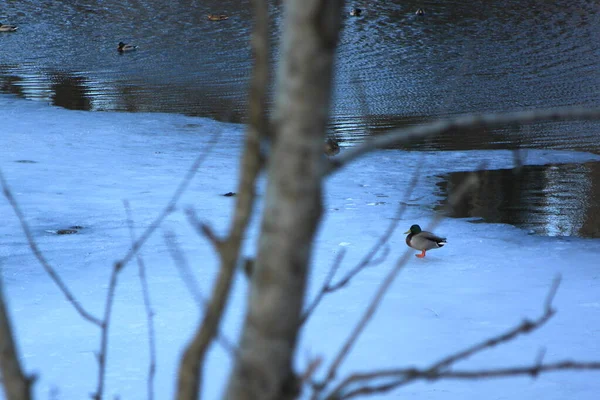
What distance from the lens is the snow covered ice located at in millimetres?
4754

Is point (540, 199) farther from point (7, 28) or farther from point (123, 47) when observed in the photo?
Result: point (7, 28)

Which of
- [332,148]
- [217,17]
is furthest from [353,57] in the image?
[332,148]

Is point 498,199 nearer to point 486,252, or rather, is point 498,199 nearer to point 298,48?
point 486,252

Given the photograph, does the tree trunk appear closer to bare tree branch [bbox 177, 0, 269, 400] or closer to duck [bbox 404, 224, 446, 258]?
bare tree branch [bbox 177, 0, 269, 400]

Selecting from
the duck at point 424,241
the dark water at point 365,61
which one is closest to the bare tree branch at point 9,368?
the duck at point 424,241

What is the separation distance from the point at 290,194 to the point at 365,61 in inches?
671

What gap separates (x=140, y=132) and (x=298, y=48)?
1138 cm

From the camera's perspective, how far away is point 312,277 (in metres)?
6.36

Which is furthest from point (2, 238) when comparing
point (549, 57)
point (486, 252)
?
point (549, 57)

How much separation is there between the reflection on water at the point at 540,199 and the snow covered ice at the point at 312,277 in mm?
303

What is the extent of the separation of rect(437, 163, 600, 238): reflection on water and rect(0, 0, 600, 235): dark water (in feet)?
1.09

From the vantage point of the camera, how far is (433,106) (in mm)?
13688

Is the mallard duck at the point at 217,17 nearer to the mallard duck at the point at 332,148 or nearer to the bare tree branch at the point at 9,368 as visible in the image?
the mallard duck at the point at 332,148

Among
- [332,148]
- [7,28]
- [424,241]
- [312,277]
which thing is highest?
[7,28]
